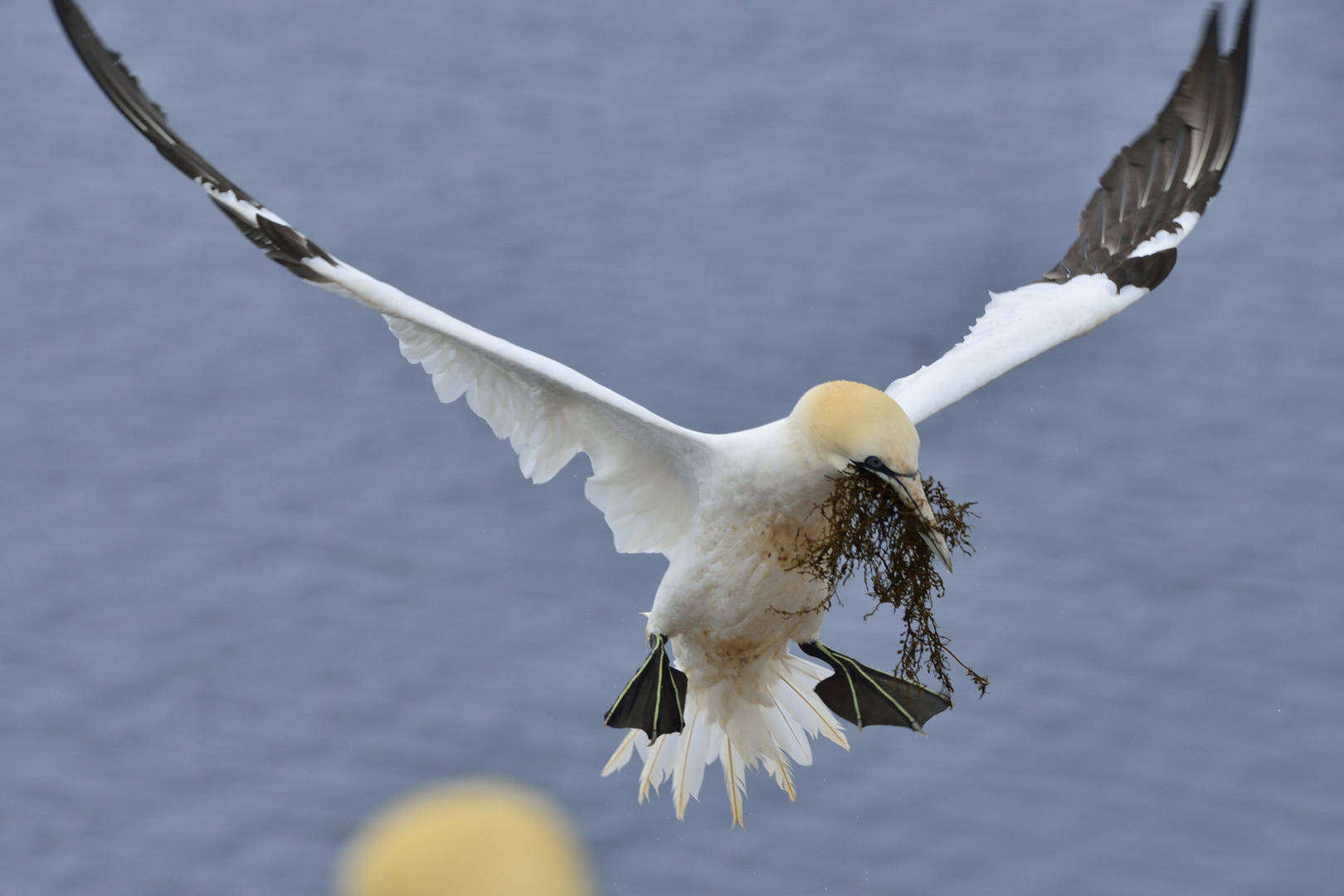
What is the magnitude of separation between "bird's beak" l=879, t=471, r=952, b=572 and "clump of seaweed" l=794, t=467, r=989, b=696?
0.02 meters

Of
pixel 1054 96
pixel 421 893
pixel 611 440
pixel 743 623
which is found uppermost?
pixel 1054 96

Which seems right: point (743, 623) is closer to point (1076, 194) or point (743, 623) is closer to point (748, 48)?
point (1076, 194)

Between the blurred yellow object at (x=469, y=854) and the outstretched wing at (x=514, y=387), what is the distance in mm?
3385

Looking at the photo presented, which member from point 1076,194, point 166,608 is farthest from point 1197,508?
point 166,608

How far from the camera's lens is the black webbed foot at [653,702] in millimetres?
5716

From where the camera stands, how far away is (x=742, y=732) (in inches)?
244

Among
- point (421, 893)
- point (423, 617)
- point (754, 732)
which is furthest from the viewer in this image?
point (423, 617)

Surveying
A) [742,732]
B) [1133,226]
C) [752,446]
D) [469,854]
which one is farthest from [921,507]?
[469,854]

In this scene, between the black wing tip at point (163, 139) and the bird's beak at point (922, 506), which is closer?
the bird's beak at point (922, 506)

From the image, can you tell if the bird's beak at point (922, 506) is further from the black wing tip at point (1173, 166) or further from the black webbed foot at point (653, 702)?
the black wing tip at point (1173, 166)

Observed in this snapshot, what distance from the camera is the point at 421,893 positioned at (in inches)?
72.1

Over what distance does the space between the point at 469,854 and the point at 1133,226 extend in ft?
17.6

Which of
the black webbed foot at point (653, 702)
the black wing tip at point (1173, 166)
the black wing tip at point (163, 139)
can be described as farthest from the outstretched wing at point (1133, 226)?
the black wing tip at point (163, 139)

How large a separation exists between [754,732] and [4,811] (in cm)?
326
